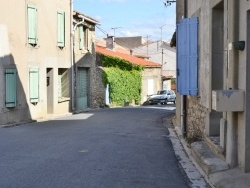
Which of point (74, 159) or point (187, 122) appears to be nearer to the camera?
point (74, 159)

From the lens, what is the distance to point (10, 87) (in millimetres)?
17172

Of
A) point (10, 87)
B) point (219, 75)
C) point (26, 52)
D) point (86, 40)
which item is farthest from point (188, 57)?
point (86, 40)

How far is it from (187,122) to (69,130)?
4115mm

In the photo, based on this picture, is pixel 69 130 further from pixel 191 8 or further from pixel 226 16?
pixel 226 16

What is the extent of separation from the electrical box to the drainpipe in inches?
13.9

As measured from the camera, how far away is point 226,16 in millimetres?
7141

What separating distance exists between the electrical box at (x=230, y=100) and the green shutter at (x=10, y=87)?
12.1 m

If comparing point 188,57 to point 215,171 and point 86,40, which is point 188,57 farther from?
point 86,40

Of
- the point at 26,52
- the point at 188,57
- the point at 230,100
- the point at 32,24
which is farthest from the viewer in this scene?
the point at 32,24

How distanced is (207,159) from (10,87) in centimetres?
1151

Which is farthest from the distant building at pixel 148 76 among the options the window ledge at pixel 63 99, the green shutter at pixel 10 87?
the green shutter at pixel 10 87

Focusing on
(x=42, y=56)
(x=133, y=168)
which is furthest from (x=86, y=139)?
(x=42, y=56)

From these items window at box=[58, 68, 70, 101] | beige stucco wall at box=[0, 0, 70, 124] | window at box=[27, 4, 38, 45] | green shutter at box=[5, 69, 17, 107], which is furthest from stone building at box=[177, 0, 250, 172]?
window at box=[58, 68, 70, 101]

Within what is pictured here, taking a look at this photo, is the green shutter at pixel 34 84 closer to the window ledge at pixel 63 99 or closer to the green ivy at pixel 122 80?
the window ledge at pixel 63 99
